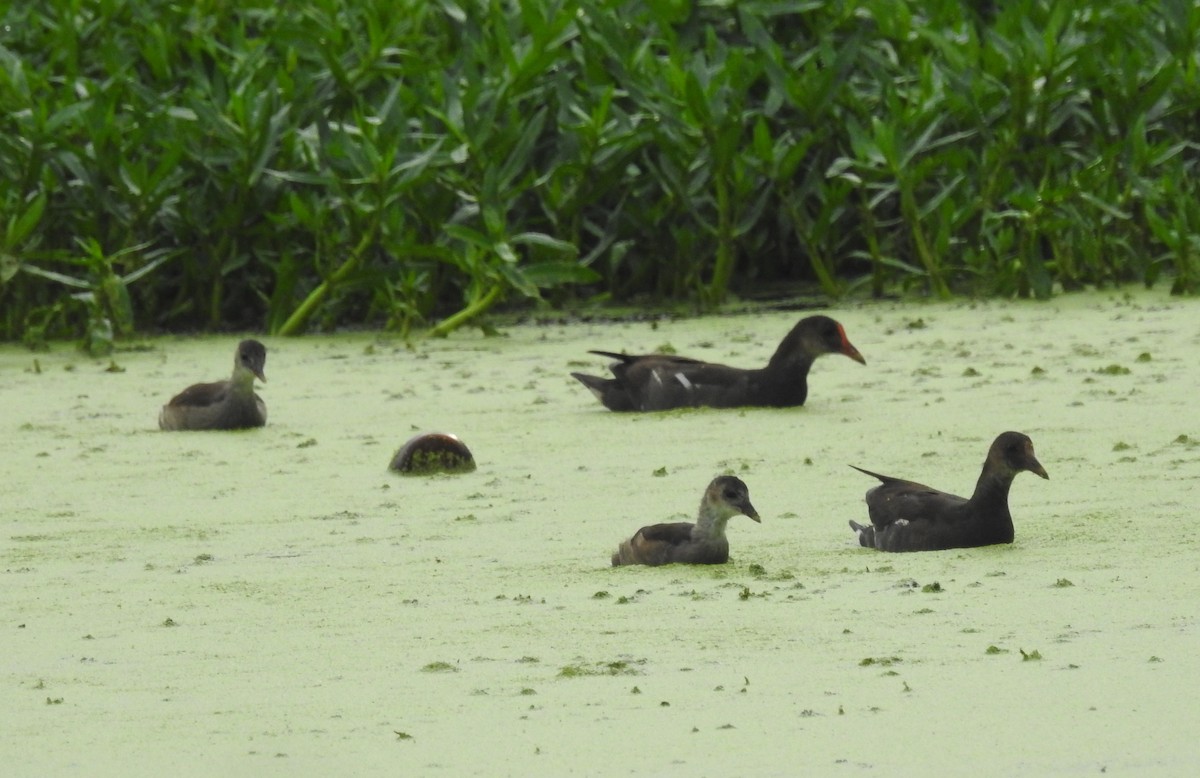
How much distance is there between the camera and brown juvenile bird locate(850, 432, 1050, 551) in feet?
17.8

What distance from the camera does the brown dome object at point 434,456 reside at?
22.4 ft

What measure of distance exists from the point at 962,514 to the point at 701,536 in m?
0.63

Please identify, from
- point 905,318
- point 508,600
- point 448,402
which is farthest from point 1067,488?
point 905,318

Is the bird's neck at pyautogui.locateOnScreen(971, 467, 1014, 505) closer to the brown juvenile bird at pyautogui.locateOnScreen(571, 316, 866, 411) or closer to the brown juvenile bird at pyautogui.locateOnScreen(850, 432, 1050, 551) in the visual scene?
the brown juvenile bird at pyautogui.locateOnScreen(850, 432, 1050, 551)

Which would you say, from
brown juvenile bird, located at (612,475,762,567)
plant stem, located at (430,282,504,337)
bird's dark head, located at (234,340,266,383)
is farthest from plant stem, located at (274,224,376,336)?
brown juvenile bird, located at (612,475,762,567)

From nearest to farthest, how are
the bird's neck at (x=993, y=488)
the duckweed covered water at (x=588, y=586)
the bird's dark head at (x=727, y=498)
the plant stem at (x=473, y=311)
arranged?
the duckweed covered water at (x=588, y=586) < the bird's dark head at (x=727, y=498) < the bird's neck at (x=993, y=488) < the plant stem at (x=473, y=311)

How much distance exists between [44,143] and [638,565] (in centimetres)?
560

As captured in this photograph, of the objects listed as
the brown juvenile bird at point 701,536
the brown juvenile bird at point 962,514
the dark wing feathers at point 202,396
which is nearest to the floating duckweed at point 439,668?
the brown juvenile bird at point 701,536

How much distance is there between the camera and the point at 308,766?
373cm

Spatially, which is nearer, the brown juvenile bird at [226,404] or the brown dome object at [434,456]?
the brown dome object at [434,456]

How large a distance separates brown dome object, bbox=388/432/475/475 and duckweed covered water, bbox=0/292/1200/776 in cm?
10

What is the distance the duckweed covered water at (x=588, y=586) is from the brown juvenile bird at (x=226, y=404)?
13 centimetres

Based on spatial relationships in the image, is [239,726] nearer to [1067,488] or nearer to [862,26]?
[1067,488]

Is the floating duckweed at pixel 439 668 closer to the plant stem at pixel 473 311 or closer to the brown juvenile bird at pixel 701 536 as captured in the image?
the brown juvenile bird at pixel 701 536
